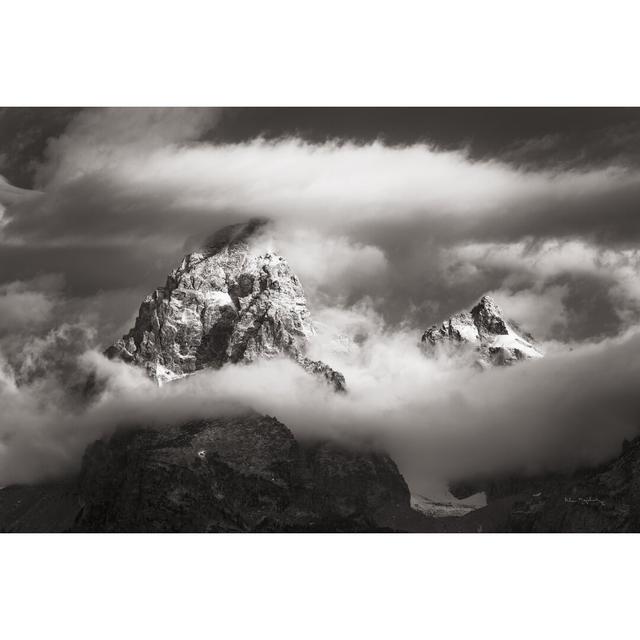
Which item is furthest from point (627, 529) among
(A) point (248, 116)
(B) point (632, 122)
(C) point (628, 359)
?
(A) point (248, 116)

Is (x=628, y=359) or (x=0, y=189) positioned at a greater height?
(x=0, y=189)

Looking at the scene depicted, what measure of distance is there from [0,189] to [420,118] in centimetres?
5228

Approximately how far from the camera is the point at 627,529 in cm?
19612

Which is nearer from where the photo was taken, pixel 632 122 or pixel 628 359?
pixel 632 122

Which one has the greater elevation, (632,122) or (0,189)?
(632,122)

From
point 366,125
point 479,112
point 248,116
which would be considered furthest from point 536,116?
point 248,116

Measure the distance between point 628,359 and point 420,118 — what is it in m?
70.6

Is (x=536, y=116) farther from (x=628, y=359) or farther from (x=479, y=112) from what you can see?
(x=628, y=359)

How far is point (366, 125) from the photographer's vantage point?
144000 millimetres

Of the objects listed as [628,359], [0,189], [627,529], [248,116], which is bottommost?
[627,529]

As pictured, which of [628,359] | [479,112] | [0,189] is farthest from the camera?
[628,359]

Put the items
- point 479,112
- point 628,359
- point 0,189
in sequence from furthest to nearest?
point 628,359, point 0,189, point 479,112

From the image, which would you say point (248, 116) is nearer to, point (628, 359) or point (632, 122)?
point (632, 122)

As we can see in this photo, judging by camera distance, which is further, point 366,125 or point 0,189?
point 0,189
